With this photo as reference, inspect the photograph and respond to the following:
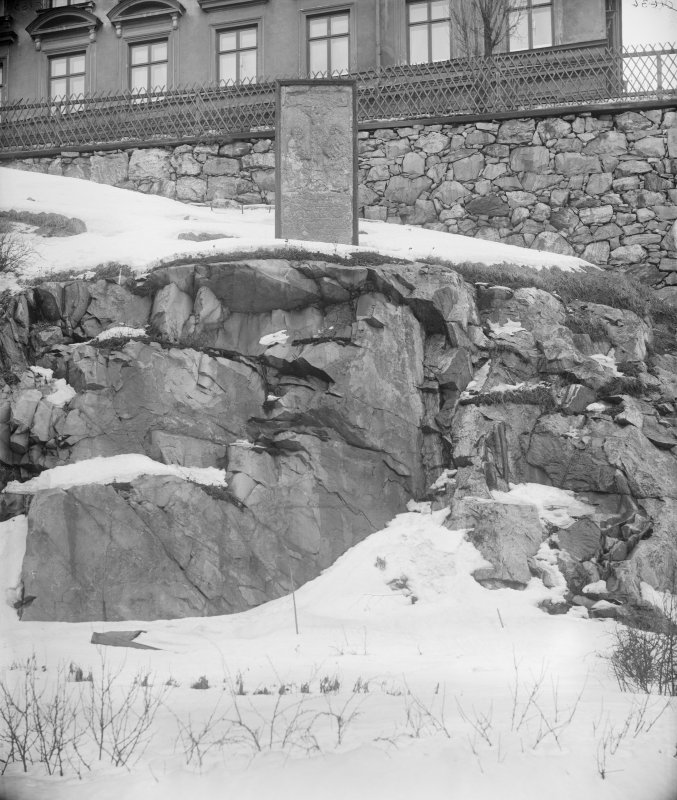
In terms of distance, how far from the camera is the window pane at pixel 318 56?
65.1 ft

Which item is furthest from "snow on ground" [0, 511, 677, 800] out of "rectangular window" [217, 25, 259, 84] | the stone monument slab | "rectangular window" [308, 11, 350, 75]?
"rectangular window" [217, 25, 259, 84]

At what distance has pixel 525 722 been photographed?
549cm

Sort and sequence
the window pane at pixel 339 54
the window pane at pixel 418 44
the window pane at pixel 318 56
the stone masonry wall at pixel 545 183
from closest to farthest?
the stone masonry wall at pixel 545 183, the window pane at pixel 418 44, the window pane at pixel 339 54, the window pane at pixel 318 56

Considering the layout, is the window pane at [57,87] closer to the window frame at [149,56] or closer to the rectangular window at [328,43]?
the window frame at [149,56]

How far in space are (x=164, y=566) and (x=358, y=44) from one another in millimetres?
14201

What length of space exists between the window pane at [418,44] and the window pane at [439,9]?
0.32 meters

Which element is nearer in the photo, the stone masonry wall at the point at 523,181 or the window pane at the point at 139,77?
the stone masonry wall at the point at 523,181

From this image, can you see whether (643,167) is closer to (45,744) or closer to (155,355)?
(155,355)

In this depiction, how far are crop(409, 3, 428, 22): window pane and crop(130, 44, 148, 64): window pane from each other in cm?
610

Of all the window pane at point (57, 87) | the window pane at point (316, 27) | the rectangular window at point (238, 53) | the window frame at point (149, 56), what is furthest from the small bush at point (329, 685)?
Answer: the window pane at point (57, 87)

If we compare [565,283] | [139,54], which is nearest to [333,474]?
[565,283]

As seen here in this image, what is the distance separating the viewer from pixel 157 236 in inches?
502

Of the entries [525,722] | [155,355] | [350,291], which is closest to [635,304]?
[350,291]

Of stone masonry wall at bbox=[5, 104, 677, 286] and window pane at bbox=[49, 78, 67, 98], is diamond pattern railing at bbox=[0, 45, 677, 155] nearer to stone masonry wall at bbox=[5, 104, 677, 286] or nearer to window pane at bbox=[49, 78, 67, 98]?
stone masonry wall at bbox=[5, 104, 677, 286]
